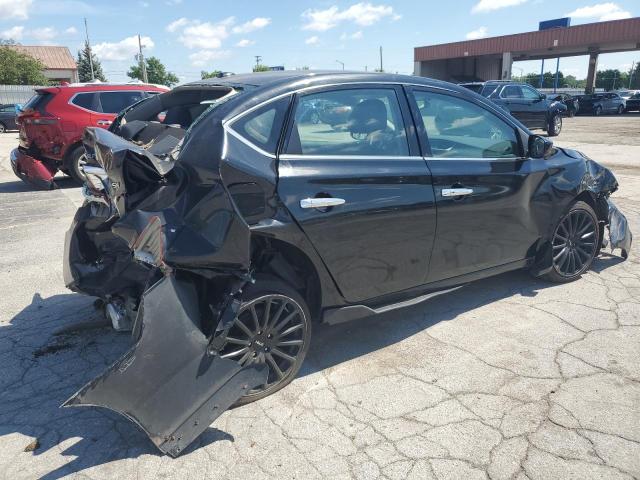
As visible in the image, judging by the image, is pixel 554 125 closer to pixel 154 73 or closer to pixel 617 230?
pixel 617 230

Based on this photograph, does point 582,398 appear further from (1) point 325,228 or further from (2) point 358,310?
(1) point 325,228

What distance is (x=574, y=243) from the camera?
180 inches

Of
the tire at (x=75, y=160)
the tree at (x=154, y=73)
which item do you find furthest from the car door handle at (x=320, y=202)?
the tree at (x=154, y=73)

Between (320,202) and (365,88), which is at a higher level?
(365,88)

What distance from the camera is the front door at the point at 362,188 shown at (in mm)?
2973

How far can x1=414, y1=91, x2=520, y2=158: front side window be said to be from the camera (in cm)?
356

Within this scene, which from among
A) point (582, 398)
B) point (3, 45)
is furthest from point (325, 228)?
point (3, 45)

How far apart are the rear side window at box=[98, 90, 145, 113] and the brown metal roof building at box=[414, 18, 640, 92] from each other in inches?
1328

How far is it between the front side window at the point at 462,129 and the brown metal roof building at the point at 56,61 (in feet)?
237

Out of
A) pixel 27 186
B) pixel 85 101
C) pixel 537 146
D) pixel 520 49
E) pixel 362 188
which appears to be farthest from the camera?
pixel 520 49

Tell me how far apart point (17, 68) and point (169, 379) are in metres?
59.9

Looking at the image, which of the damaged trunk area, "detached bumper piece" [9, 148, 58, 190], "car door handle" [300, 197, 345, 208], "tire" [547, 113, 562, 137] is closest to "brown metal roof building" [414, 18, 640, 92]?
"tire" [547, 113, 562, 137]

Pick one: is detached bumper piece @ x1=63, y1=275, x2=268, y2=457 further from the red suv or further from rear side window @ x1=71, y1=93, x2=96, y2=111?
rear side window @ x1=71, y1=93, x2=96, y2=111

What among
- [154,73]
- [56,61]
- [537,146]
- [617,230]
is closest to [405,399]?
[537,146]
